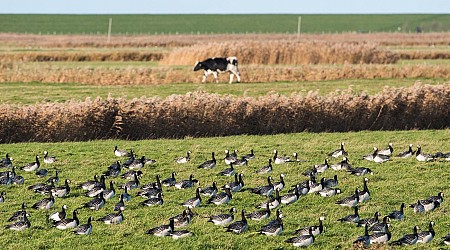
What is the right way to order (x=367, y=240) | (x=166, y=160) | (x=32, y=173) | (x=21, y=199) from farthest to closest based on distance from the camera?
1. (x=166, y=160)
2. (x=32, y=173)
3. (x=21, y=199)
4. (x=367, y=240)

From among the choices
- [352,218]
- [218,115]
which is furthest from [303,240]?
[218,115]

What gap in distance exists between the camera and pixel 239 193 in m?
20.3

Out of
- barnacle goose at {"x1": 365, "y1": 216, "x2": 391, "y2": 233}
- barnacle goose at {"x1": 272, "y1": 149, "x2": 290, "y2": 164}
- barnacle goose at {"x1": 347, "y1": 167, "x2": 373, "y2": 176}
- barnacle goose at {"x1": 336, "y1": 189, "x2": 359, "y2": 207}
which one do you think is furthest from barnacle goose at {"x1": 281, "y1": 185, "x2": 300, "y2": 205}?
barnacle goose at {"x1": 272, "y1": 149, "x2": 290, "y2": 164}

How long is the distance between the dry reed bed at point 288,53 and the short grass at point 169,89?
15.5 metres

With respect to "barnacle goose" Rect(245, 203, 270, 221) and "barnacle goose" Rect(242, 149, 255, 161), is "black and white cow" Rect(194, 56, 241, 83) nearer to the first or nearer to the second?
"barnacle goose" Rect(242, 149, 255, 161)

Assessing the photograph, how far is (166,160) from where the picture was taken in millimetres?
25250

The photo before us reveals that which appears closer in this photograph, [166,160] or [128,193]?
[128,193]

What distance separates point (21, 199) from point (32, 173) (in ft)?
11.2

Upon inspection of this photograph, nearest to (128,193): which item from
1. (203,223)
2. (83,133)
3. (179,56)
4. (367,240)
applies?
(203,223)

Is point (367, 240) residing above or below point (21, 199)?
above

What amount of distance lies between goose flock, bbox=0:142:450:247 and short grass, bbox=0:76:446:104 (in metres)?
18.0

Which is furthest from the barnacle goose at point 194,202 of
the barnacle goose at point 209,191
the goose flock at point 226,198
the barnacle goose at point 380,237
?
the barnacle goose at point 380,237

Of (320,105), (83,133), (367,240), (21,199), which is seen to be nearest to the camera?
(367,240)

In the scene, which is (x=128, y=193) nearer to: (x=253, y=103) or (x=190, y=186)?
(x=190, y=186)
